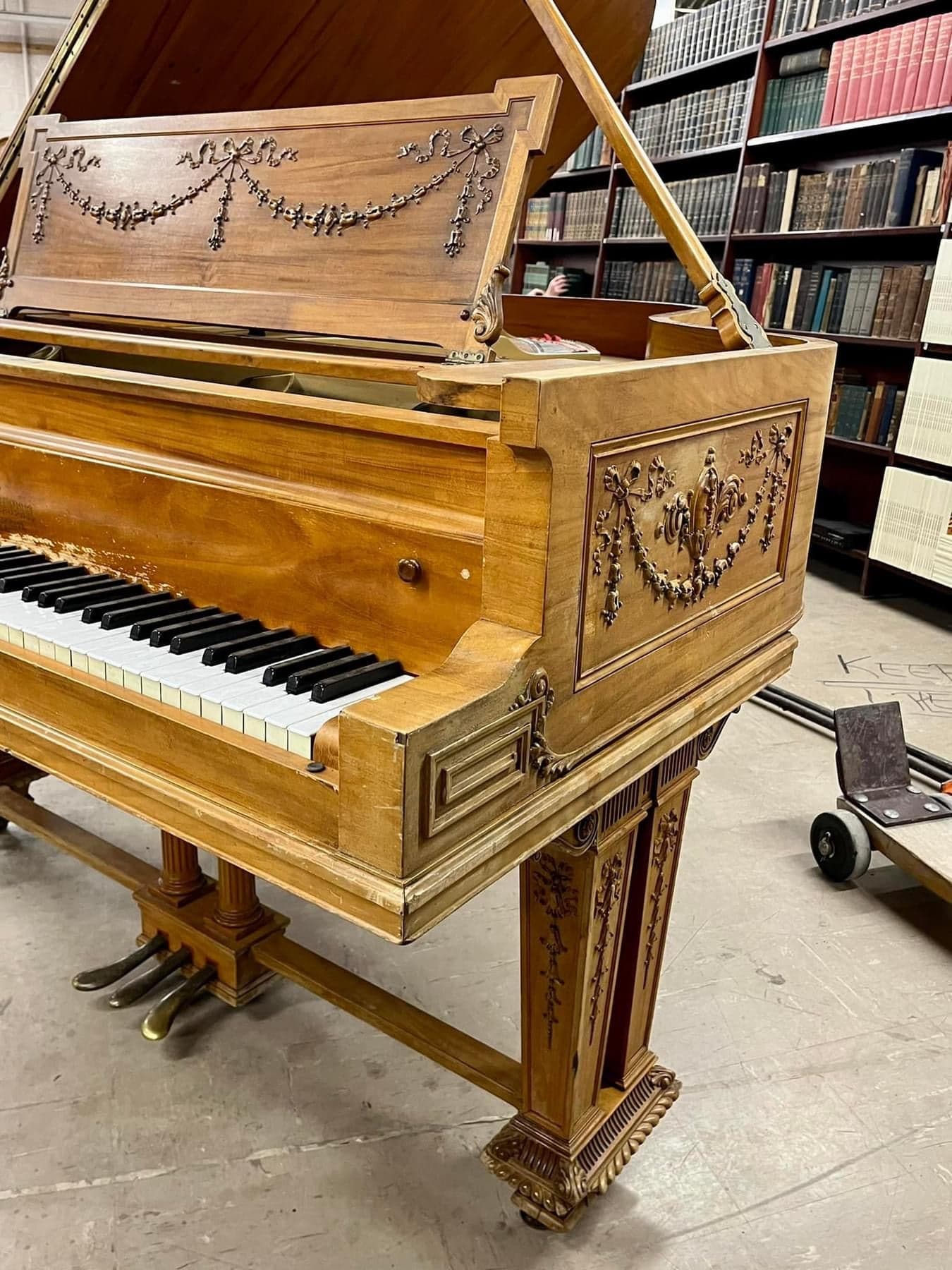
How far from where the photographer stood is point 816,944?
8.00 feet

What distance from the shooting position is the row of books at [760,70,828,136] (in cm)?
548

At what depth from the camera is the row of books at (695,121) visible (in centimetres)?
600

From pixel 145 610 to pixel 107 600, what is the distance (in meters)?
0.10

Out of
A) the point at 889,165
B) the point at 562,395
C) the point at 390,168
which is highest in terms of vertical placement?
the point at 889,165

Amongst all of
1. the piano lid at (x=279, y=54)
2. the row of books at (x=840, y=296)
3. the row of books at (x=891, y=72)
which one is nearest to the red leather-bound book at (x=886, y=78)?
the row of books at (x=891, y=72)

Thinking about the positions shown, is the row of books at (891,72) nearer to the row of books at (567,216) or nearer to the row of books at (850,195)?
the row of books at (850,195)

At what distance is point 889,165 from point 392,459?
4.85 meters

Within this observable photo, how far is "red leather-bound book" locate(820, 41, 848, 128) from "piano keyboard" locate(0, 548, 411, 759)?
5226mm

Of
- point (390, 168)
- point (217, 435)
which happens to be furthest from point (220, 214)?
point (217, 435)

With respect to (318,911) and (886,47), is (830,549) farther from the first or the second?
(318,911)

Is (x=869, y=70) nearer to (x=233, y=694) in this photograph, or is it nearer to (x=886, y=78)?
(x=886, y=78)

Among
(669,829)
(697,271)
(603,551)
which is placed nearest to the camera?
(603,551)

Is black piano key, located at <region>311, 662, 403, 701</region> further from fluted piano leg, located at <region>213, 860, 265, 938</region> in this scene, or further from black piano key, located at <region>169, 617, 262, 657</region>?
fluted piano leg, located at <region>213, 860, 265, 938</region>

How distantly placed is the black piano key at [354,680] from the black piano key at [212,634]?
0.70ft
